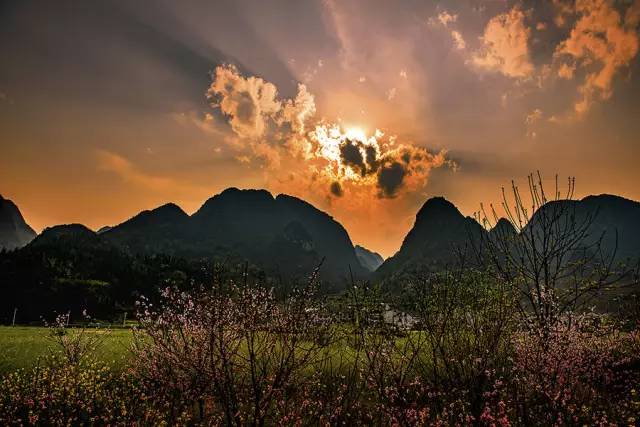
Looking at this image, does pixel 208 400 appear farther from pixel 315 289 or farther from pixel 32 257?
pixel 32 257

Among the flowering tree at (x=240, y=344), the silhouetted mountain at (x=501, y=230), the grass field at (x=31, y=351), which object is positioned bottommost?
the grass field at (x=31, y=351)

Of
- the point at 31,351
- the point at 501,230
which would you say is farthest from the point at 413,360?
the point at 31,351

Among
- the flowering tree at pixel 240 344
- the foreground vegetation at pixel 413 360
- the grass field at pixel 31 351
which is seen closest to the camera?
the flowering tree at pixel 240 344

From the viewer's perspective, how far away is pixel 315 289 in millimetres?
8164

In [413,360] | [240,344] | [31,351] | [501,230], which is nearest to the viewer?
[240,344]

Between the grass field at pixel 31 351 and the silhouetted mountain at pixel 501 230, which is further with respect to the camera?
the grass field at pixel 31 351

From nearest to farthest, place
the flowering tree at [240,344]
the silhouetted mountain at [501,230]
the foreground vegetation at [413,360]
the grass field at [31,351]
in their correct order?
the flowering tree at [240,344] < the foreground vegetation at [413,360] < the silhouetted mountain at [501,230] < the grass field at [31,351]

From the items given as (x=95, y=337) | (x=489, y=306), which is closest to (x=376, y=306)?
(x=489, y=306)

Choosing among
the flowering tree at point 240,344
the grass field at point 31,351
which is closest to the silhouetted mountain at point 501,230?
the flowering tree at point 240,344

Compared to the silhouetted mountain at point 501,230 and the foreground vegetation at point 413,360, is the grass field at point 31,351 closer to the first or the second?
the foreground vegetation at point 413,360

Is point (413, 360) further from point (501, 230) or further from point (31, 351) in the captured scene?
point (31, 351)

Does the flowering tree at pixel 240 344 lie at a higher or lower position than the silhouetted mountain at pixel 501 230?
lower

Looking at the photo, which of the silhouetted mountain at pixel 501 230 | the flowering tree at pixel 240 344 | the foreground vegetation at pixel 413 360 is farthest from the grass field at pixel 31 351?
the silhouetted mountain at pixel 501 230

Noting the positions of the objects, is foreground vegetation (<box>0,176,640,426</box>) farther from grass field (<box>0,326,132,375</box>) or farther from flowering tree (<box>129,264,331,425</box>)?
grass field (<box>0,326,132,375</box>)
